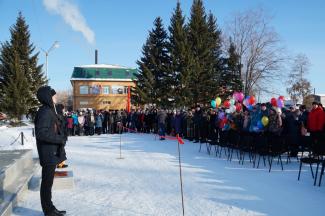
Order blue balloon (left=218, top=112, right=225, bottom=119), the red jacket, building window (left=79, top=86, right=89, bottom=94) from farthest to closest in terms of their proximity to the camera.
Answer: building window (left=79, top=86, right=89, bottom=94) → blue balloon (left=218, top=112, right=225, bottom=119) → the red jacket

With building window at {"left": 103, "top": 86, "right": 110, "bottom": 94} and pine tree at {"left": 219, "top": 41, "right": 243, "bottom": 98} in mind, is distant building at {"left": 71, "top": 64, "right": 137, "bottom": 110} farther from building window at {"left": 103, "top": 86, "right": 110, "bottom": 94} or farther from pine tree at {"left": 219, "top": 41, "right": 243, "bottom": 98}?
pine tree at {"left": 219, "top": 41, "right": 243, "bottom": 98}

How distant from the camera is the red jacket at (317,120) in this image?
10547mm

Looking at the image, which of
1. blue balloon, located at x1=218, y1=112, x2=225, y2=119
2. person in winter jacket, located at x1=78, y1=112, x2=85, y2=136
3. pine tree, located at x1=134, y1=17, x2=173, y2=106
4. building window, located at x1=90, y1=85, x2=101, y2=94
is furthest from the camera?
building window, located at x1=90, y1=85, x2=101, y2=94

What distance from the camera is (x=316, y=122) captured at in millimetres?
10703

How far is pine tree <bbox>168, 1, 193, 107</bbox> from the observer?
116ft

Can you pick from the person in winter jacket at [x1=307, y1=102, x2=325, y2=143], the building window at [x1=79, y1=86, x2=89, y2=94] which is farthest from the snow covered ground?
the building window at [x1=79, y1=86, x2=89, y2=94]

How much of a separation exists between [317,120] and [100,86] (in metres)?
58.6

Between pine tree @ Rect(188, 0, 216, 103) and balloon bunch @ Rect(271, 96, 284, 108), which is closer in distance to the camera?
balloon bunch @ Rect(271, 96, 284, 108)

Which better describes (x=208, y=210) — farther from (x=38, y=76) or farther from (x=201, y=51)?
(x=38, y=76)

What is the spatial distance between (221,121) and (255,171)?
459 centimetres

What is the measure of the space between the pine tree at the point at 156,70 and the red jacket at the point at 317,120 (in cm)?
2621

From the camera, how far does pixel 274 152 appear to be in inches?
421

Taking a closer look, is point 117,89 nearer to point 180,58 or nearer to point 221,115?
point 180,58

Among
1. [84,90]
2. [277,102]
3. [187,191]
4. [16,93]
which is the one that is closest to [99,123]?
[16,93]
